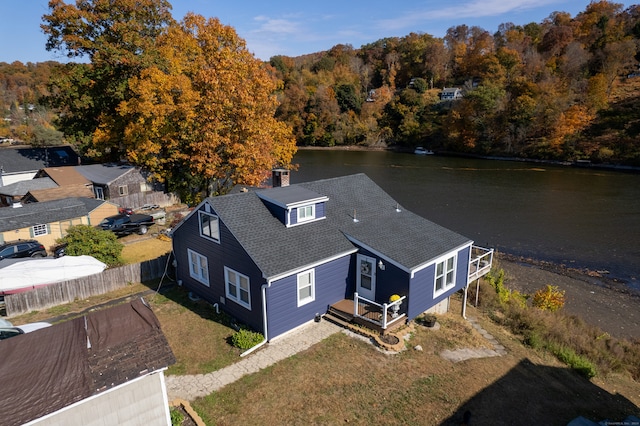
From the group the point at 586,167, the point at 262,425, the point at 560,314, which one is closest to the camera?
the point at 262,425

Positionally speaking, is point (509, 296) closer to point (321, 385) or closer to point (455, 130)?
point (321, 385)

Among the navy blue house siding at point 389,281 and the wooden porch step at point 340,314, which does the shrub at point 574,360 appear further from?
the wooden porch step at point 340,314

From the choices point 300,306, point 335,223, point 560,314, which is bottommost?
point 560,314

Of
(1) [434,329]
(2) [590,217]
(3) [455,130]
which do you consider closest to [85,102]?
(1) [434,329]

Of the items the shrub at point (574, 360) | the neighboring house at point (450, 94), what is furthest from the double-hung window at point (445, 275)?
the neighboring house at point (450, 94)

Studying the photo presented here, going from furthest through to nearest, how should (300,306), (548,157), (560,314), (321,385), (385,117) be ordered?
(385,117), (548,157), (560,314), (300,306), (321,385)

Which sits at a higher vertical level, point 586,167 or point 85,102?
point 85,102

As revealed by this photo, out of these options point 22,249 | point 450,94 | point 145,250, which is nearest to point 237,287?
point 145,250
